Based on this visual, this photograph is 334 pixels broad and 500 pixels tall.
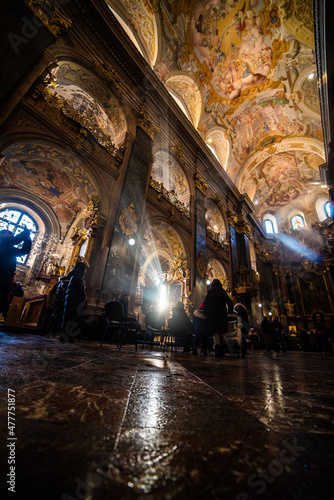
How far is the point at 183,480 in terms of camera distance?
32 centimetres

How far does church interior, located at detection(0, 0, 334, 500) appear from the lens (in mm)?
406

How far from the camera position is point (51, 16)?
597 centimetres

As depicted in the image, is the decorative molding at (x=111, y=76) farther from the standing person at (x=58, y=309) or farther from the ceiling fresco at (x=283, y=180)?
the ceiling fresco at (x=283, y=180)

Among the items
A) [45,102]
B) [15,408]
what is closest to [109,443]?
[15,408]

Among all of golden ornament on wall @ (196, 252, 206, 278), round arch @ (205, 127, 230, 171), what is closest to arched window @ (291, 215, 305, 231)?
round arch @ (205, 127, 230, 171)

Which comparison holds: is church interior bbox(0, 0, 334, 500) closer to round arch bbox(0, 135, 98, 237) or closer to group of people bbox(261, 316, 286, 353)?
round arch bbox(0, 135, 98, 237)

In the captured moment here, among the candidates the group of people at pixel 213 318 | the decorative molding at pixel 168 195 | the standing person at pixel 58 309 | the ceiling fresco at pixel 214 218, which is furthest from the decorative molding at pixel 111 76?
the group of people at pixel 213 318

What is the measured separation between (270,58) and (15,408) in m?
18.7

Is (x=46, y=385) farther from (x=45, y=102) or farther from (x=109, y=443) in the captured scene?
(x=45, y=102)

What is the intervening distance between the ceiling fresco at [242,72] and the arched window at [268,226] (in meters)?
6.81

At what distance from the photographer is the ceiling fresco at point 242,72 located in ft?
36.4

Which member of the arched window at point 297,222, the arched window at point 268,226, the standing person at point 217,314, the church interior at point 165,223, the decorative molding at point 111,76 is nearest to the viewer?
the church interior at point 165,223
